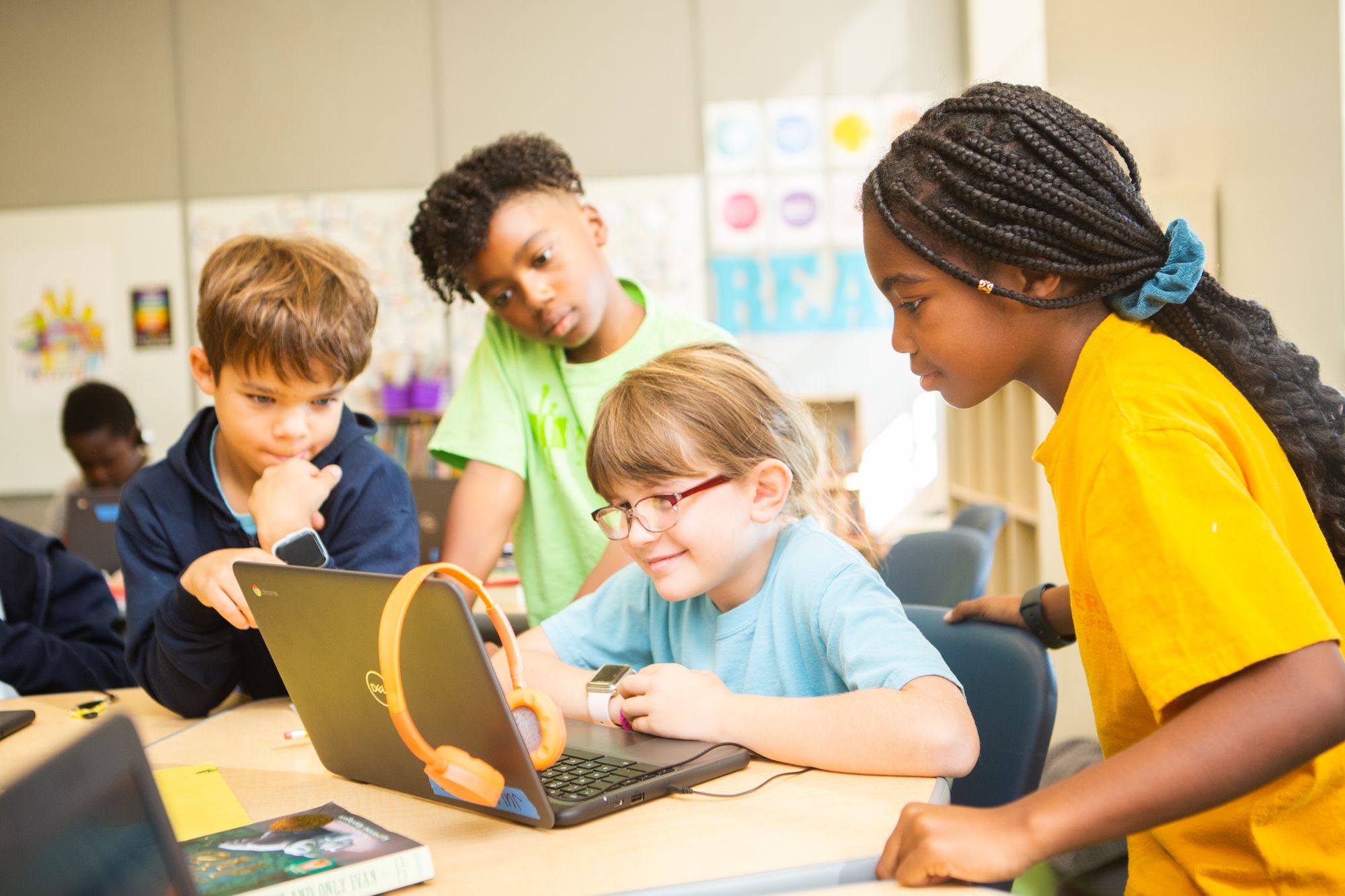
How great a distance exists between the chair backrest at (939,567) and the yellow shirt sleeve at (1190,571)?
2.98ft

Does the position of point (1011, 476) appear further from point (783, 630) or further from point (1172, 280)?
point (1172, 280)

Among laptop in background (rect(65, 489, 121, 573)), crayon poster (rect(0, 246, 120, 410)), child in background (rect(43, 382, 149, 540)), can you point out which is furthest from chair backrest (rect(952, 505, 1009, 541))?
crayon poster (rect(0, 246, 120, 410))

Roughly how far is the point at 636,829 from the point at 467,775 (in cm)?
16

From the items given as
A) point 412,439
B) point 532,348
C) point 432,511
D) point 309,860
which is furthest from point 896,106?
point 309,860

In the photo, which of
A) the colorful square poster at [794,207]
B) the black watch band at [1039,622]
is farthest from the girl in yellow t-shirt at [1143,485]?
the colorful square poster at [794,207]

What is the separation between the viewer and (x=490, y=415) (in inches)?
75.0

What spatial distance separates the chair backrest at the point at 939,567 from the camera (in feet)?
6.02

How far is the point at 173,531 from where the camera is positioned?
5.10 ft

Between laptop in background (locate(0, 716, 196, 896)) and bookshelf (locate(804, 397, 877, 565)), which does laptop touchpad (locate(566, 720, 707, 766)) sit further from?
laptop in background (locate(0, 716, 196, 896))

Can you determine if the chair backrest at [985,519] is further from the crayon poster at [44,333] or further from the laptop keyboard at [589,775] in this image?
the crayon poster at [44,333]

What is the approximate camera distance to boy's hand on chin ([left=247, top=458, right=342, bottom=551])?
1.45 m

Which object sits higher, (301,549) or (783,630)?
(301,549)

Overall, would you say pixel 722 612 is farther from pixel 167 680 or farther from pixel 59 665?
pixel 59 665

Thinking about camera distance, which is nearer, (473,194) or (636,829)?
(636,829)
